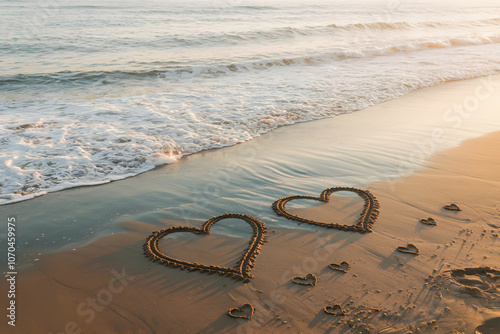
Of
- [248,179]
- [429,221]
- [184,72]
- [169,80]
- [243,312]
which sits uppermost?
[184,72]

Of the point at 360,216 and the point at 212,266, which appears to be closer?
the point at 212,266

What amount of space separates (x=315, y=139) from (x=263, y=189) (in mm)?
2329

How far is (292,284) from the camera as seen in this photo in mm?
3072

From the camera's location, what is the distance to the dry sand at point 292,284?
2.67 metres

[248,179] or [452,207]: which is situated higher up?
[452,207]

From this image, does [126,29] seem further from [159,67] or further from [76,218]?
[76,218]

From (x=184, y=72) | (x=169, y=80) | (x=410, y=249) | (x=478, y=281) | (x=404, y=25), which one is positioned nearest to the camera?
(x=478, y=281)

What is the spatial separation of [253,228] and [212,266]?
0.78 meters

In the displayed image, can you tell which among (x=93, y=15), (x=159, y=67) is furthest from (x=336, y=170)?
(x=93, y=15)

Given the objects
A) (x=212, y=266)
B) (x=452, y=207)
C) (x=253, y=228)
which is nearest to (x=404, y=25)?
(x=452, y=207)

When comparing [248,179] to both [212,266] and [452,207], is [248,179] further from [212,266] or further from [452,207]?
[452,207]

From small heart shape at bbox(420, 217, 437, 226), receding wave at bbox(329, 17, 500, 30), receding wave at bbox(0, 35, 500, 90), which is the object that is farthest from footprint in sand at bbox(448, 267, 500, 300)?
receding wave at bbox(329, 17, 500, 30)

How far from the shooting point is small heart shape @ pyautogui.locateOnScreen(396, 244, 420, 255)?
3.44 m

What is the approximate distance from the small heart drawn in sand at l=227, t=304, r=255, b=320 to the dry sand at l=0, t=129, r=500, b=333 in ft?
0.13
